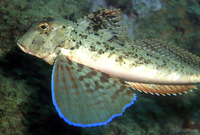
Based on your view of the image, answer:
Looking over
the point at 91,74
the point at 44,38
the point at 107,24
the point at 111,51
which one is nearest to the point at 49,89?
the point at 44,38

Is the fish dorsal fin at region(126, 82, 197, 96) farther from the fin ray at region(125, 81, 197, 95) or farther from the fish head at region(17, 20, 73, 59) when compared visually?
the fish head at region(17, 20, 73, 59)

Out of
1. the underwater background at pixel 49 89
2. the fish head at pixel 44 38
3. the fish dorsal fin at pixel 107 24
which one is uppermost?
the fish dorsal fin at pixel 107 24

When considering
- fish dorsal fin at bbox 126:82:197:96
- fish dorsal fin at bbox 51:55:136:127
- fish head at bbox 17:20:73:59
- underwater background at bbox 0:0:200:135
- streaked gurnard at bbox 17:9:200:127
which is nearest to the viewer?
fish dorsal fin at bbox 51:55:136:127

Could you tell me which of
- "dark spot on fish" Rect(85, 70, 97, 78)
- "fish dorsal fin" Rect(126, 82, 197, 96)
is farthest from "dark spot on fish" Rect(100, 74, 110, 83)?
"fish dorsal fin" Rect(126, 82, 197, 96)

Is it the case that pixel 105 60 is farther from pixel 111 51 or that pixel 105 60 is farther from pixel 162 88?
pixel 162 88

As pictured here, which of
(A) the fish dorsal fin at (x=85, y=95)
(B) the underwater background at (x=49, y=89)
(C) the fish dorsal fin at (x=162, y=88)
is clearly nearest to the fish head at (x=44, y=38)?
(A) the fish dorsal fin at (x=85, y=95)

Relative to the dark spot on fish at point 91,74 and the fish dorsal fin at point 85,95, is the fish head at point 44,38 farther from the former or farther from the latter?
the dark spot on fish at point 91,74

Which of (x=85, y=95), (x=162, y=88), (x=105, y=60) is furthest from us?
(x=162, y=88)

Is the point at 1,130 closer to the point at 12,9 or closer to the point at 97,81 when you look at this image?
the point at 97,81
